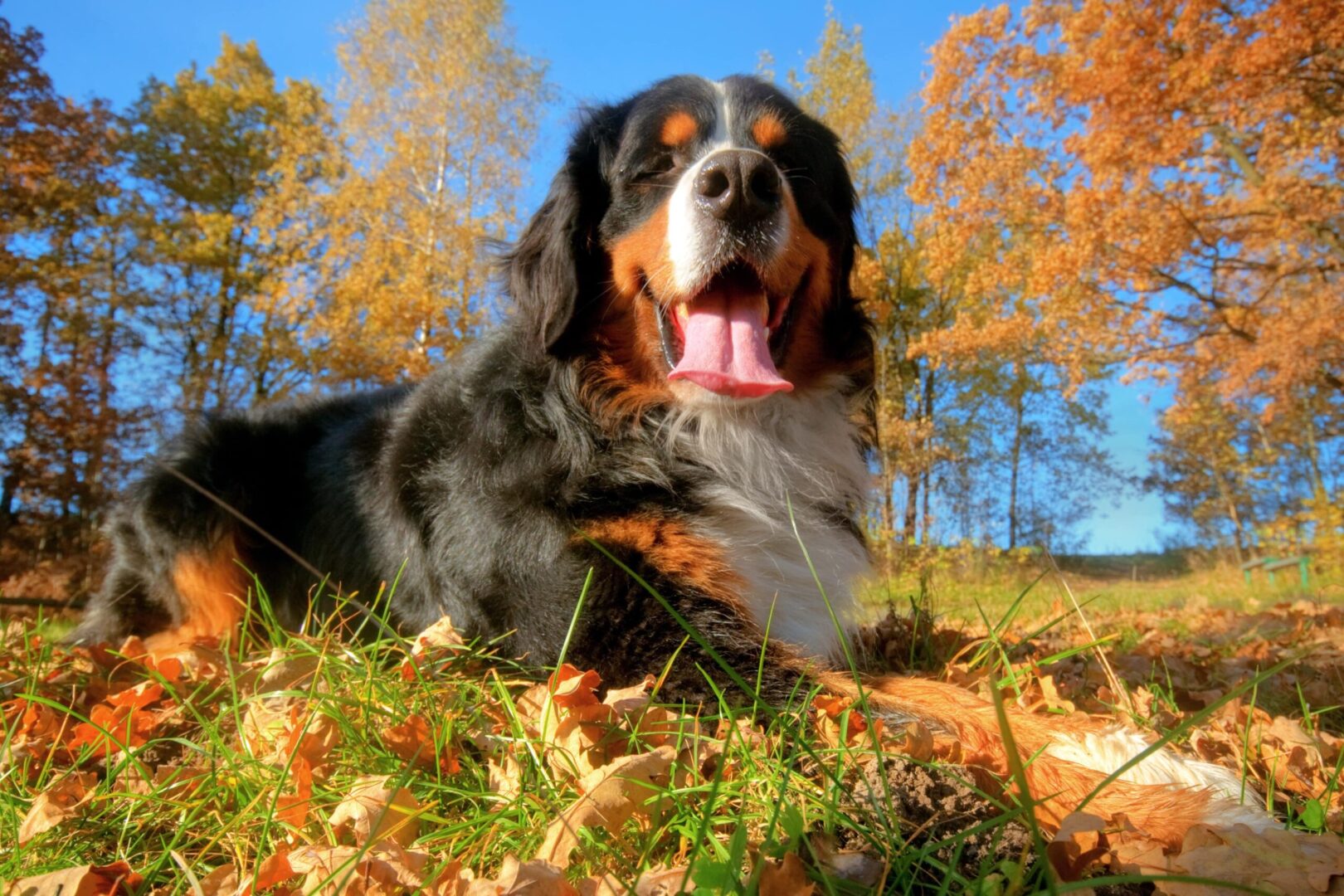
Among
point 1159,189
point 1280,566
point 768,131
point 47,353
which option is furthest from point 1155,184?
point 47,353

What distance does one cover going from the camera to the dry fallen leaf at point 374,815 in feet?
4.99

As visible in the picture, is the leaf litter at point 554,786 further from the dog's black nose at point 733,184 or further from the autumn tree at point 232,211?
the autumn tree at point 232,211

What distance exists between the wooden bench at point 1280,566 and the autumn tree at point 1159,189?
260 cm

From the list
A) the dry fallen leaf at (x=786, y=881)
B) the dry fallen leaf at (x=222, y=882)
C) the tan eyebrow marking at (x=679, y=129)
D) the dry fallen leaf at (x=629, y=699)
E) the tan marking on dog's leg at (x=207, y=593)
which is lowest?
the dry fallen leaf at (x=222, y=882)

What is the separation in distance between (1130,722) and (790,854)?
1.46m

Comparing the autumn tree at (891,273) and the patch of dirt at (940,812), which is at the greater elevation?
the autumn tree at (891,273)

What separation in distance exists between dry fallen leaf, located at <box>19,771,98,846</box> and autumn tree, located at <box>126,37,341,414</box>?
1802cm

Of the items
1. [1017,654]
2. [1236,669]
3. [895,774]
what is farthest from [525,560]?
[1236,669]

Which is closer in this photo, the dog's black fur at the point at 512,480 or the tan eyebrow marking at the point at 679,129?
the dog's black fur at the point at 512,480

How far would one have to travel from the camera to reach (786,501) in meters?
2.67

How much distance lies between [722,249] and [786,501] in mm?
977

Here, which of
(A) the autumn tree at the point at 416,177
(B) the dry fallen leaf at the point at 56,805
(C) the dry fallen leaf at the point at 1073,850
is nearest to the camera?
(C) the dry fallen leaf at the point at 1073,850

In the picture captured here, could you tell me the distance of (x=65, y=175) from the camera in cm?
1566

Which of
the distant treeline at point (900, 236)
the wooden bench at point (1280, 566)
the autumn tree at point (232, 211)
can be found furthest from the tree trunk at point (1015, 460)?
the autumn tree at point (232, 211)
